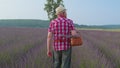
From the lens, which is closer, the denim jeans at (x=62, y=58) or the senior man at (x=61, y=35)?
the senior man at (x=61, y=35)

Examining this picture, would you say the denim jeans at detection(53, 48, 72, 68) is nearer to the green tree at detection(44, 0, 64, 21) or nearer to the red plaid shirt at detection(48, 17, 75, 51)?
the red plaid shirt at detection(48, 17, 75, 51)

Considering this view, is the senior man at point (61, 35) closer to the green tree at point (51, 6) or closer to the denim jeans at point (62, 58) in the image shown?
the denim jeans at point (62, 58)

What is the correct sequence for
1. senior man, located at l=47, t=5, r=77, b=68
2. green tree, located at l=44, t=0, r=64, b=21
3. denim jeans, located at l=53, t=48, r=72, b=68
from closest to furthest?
1. senior man, located at l=47, t=5, r=77, b=68
2. denim jeans, located at l=53, t=48, r=72, b=68
3. green tree, located at l=44, t=0, r=64, b=21

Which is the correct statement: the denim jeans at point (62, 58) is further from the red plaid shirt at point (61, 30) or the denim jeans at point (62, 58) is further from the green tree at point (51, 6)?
the green tree at point (51, 6)

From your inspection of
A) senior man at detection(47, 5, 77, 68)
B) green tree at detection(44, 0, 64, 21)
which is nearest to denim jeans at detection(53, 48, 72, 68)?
senior man at detection(47, 5, 77, 68)

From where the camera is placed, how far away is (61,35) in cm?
621

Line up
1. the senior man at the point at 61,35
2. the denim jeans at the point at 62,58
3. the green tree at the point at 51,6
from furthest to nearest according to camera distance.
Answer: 1. the green tree at the point at 51,6
2. the denim jeans at the point at 62,58
3. the senior man at the point at 61,35

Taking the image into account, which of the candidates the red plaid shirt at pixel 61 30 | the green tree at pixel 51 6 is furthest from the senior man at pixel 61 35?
the green tree at pixel 51 6

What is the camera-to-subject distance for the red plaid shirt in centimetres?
616

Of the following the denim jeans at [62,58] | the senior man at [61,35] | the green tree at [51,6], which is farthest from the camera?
the green tree at [51,6]

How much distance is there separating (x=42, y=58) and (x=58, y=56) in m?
1.33

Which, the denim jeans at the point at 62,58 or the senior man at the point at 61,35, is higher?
the senior man at the point at 61,35

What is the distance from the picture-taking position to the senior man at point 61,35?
20.1 feet

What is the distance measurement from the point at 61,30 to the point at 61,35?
0.09 m
